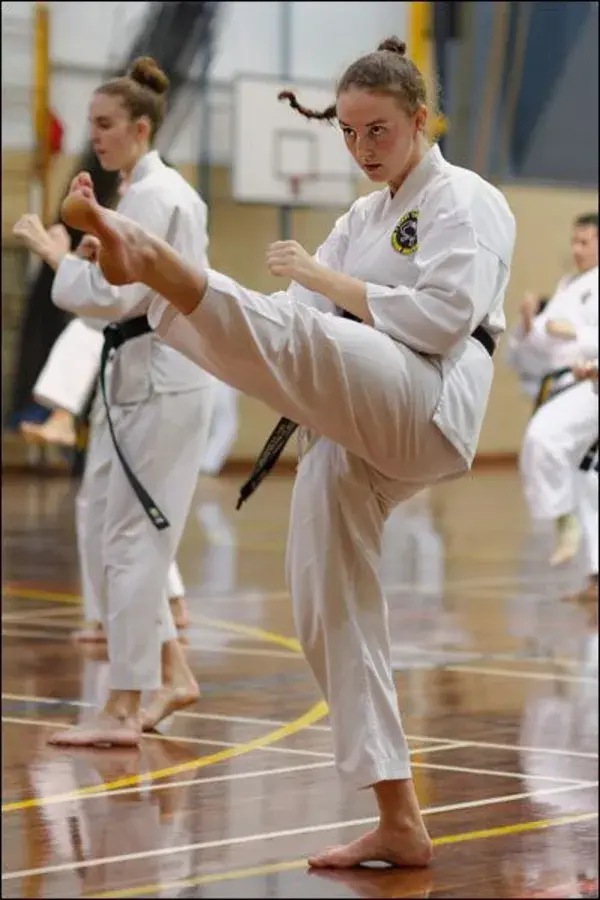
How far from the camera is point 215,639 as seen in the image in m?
7.31

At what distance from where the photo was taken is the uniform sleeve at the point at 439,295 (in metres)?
3.04

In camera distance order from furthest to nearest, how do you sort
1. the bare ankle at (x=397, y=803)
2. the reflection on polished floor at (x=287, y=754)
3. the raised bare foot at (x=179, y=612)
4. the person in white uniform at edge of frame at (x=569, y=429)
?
the person in white uniform at edge of frame at (x=569, y=429), the raised bare foot at (x=179, y=612), the reflection on polished floor at (x=287, y=754), the bare ankle at (x=397, y=803)

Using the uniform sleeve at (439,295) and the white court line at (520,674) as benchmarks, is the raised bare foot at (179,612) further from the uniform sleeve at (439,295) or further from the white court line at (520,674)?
the uniform sleeve at (439,295)

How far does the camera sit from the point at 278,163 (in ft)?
55.2

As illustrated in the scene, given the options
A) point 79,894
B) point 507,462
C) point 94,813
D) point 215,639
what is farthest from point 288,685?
point 507,462

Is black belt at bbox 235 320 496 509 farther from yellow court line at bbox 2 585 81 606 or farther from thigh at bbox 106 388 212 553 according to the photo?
yellow court line at bbox 2 585 81 606

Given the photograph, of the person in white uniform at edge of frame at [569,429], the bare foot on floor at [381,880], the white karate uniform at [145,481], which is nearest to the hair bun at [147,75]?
the white karate uniform at [145,481]

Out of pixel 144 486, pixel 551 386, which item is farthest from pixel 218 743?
pixel 551 386

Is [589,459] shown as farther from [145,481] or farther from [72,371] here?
[145,481]

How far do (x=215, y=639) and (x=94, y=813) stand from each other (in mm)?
3027

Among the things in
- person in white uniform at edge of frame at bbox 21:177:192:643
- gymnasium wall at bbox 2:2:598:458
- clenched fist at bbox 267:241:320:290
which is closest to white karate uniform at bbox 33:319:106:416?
person in white uniform at edge of frame at bbox 21:177:192:643

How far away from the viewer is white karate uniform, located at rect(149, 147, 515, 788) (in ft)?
9.43

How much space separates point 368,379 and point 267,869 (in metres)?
1.09

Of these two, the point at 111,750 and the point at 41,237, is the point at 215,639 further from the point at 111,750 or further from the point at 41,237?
the point at 41,237
